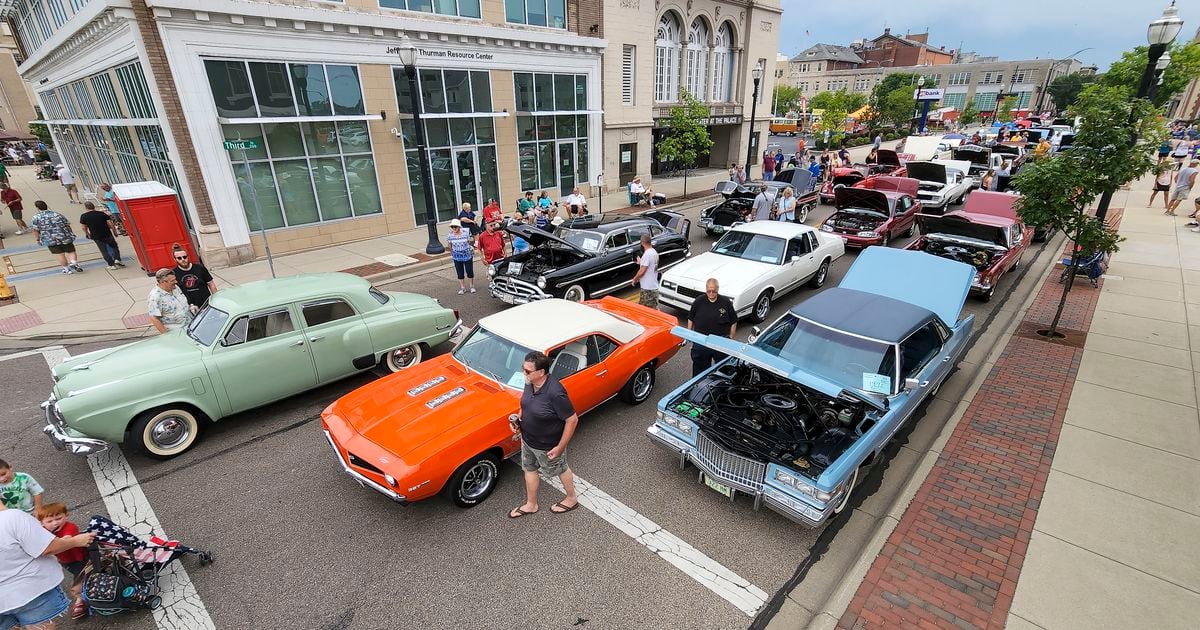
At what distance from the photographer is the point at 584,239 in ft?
36.7

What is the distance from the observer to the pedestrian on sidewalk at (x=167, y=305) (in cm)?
741

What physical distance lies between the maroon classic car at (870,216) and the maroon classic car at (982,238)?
5.32 ft

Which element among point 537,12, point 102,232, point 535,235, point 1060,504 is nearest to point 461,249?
point 535,235

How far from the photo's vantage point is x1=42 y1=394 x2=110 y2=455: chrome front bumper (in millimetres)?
5352

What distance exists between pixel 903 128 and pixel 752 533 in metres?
61.5

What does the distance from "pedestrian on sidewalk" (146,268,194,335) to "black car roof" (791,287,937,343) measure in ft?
28.2

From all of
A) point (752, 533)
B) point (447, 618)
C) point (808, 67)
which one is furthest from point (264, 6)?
point (808, 67)

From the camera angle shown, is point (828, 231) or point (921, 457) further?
point (828, 231)

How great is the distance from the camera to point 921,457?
6.00 metres

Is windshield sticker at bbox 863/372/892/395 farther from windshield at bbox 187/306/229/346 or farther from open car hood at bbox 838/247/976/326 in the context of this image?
windshield at bbox 187/306/229/346

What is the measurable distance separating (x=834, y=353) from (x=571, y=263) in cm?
595

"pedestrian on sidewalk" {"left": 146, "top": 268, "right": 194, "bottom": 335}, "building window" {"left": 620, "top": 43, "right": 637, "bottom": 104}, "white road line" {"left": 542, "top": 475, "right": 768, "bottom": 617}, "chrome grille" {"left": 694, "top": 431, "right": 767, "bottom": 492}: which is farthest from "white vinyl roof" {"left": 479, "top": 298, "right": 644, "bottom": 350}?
"building window" {"left": 620, "top": 43, "right": 637, "bottom": 104}

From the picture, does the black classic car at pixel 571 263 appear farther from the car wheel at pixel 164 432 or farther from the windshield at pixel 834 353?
the car wheel at pixel 164 432

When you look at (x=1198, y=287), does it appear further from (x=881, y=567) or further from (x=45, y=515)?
(x=45, y=515)
